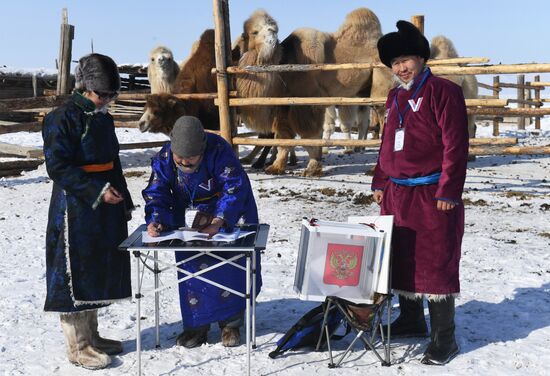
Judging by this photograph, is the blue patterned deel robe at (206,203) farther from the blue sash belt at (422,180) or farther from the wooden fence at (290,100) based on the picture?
the wooden fence at (290,100)

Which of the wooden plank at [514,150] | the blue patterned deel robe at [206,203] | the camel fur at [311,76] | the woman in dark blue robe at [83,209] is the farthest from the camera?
the camel fur at [311,76]

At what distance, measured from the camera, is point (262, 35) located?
30.9 ft

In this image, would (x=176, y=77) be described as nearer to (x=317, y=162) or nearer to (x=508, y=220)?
(x=317, y=162)

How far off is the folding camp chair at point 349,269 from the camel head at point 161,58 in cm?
825

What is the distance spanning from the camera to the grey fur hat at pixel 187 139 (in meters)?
3.29

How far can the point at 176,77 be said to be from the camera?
10938 millimetres

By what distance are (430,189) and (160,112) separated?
7.13m

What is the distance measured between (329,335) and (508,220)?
3855 mm

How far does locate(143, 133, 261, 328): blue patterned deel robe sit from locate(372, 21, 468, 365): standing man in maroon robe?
2.73 feet

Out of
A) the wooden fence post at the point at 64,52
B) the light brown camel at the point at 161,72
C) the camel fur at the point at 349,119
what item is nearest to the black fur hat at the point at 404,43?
the light brown camel at the point at 161,72

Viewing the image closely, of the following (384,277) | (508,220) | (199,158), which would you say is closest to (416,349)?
(384,277)

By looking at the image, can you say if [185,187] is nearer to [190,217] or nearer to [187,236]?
[190,217]

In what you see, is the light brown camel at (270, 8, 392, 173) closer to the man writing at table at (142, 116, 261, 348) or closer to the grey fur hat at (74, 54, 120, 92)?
the man writing at table at (142, 116, 261, 348)

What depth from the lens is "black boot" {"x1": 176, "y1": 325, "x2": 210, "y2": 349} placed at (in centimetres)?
362
